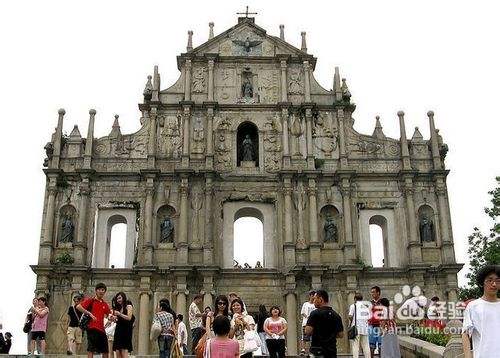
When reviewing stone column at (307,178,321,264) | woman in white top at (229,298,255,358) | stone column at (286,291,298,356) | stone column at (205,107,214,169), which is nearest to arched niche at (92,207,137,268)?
stone column at (205,107,214,169)

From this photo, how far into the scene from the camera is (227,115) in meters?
26.8

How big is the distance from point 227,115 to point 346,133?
4962 mm

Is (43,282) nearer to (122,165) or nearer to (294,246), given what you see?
(122,165)

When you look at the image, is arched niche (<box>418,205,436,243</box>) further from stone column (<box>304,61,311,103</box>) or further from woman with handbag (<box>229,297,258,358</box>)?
woman with handbag (<box>229,297,258,358</box>)

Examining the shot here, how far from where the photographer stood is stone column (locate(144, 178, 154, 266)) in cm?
2370

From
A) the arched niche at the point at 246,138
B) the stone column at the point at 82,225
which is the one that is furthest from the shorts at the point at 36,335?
the arched niche at the point at 246,138

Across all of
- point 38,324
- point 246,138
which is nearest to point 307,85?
point 246,138

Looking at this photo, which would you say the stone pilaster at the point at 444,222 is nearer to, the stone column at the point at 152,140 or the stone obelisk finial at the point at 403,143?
the stone obelisk finial at the point at 403,143

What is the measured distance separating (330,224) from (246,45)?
896 centimetres

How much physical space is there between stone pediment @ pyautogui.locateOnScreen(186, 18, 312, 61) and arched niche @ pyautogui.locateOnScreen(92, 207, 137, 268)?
25.7 ft

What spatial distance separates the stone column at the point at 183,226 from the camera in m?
23.7

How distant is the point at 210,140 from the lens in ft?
85.0

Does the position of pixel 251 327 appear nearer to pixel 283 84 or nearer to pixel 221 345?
pixel 221 345

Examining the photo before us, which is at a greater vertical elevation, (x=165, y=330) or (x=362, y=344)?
(x=165, y=330)
